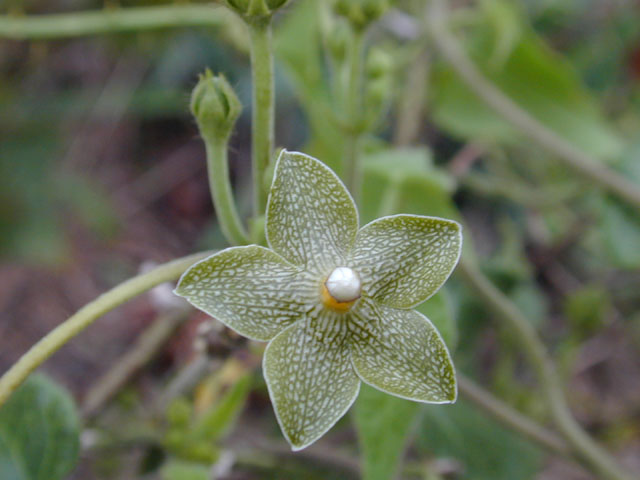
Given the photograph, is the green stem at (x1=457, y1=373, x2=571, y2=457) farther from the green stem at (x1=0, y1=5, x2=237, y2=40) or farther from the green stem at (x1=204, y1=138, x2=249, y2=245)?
the green stem at (x1=0, y1=5, x2=237, y2=40)

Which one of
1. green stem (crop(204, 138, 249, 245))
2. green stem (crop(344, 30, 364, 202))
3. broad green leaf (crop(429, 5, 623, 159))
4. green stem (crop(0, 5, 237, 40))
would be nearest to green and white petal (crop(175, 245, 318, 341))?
green stem (crop(204, 138, 249, 245))

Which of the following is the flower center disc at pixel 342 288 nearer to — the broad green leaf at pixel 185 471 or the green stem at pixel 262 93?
the green stem at pixel 262 93

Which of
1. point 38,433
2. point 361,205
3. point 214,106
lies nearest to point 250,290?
point 214,106

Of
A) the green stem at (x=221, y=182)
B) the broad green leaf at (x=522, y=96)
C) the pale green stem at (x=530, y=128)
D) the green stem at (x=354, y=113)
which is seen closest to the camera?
the green stem at (x=221, y=182)

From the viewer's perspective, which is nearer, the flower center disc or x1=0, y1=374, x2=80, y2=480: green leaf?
the flower center disc

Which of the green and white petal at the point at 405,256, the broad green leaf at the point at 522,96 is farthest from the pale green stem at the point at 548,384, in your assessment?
the broad green leaf at the point at 522,96

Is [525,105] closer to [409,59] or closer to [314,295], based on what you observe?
[409,59]
